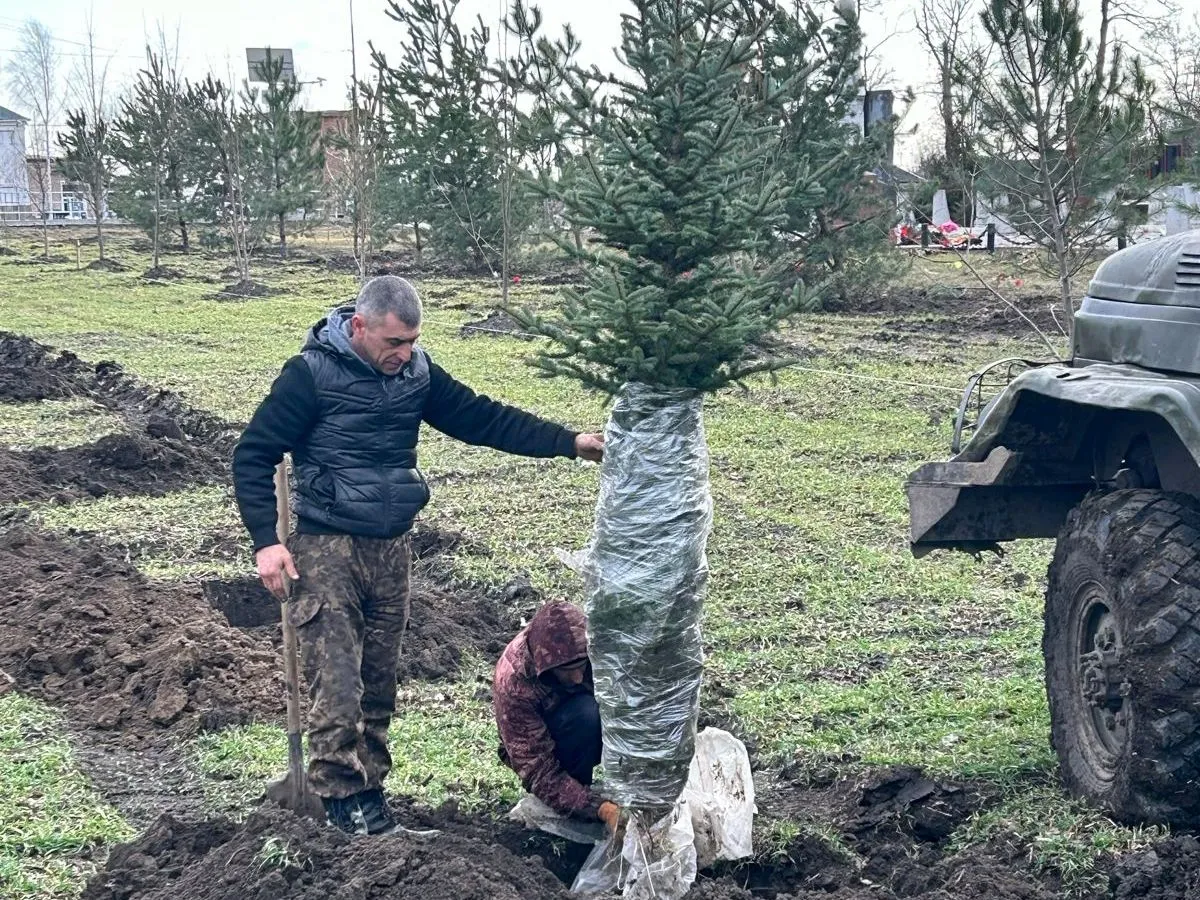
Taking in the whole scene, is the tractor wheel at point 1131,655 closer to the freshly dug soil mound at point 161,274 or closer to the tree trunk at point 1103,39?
the tree trunk at point 1103,39

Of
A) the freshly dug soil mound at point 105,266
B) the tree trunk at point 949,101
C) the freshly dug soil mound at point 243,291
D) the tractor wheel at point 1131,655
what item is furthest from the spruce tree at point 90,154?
the tractor wheel at point 1131,655

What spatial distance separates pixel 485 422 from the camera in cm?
512

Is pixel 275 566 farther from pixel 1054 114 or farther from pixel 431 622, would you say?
pixel 1054 114

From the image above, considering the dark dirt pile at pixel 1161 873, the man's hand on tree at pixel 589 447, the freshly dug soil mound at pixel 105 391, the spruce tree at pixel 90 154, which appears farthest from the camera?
the spruce tree at pixel 90 154

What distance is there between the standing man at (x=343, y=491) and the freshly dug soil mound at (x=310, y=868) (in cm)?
39

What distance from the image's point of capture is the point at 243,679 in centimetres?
654

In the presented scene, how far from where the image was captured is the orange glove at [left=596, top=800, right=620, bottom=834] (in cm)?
454

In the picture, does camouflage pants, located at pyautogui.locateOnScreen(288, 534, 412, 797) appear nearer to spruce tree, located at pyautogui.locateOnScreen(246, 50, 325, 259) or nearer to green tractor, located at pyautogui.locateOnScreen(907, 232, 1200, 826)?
green tractor, located at pyautogui.locateOnScreen(907, 232, 1200, 826)

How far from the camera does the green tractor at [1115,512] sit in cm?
414

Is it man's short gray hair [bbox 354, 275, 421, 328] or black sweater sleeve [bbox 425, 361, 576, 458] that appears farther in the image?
black sweater sleeve [bbox 425, 361, 576, 458]

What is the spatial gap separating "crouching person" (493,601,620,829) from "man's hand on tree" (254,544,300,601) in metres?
0.79

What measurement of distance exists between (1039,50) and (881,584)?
536cm

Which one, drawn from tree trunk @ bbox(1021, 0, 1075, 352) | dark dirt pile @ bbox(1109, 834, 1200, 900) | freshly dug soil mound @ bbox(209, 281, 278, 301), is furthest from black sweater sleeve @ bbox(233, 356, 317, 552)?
freshly dug soil mound @ bbox(209, 281, 278, 301)

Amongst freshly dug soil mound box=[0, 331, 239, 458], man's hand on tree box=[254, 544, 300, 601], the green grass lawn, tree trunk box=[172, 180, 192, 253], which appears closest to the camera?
man's hand on tree box=[254, 544, 300, 601]
